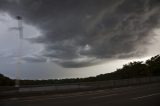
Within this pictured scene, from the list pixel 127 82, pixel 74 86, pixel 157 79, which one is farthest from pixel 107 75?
pixel 74 86

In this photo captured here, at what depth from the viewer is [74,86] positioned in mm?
36844

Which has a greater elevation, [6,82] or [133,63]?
[133,63]

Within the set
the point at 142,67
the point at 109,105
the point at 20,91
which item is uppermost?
the point at 142,67

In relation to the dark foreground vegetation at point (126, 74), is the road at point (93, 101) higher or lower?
lower

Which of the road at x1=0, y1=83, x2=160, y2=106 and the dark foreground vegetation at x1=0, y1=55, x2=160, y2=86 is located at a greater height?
the dark foreground vegetation at x1=0, y1=55, x2=160, y2=86

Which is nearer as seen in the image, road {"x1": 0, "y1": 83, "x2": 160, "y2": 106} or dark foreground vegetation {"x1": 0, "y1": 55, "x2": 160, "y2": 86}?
road {"x1": 0, "y1": 83, "x2": 160, "y2": 106}

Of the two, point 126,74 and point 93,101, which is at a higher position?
point 126,74

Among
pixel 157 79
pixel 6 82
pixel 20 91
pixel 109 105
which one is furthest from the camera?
pixel 157 79

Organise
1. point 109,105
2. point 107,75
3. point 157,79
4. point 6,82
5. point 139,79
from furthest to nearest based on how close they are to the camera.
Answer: point 107,75
point 157,79
point 139,79
point 6,82
point 109,105

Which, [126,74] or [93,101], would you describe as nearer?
[93,101]

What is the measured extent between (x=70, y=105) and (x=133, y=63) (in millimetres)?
68424

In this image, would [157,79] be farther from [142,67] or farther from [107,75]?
[142,67]

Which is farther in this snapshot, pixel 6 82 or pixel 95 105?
pixel 6 82

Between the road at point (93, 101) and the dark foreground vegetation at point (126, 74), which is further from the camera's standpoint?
the dark foreground vegetation at point (126, 74)
